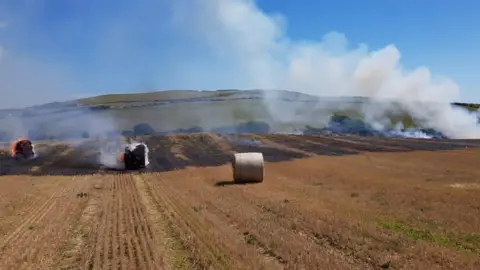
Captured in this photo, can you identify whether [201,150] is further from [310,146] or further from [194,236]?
[194,236]

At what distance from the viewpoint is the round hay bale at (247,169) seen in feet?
109

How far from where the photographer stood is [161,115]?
12206 centimetres

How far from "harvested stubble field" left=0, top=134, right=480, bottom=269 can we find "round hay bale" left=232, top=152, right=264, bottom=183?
2.78 feet

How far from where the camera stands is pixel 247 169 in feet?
109

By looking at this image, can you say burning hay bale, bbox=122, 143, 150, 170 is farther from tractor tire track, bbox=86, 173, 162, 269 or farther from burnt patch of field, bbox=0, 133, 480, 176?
tractor tire track, bbox=86, 173, 162, 269

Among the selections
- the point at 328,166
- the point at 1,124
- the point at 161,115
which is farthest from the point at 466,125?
the point at 1,124

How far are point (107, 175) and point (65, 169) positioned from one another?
8.03 meters

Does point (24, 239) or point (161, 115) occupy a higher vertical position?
point (161, 115)

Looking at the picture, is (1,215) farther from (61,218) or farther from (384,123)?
(384,123)

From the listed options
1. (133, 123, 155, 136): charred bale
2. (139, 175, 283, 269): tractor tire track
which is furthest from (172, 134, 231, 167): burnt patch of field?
(133, 123, 155, 136): charred bale

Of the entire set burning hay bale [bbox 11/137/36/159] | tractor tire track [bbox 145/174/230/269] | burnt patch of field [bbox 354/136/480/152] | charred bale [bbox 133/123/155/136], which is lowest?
tractor tire track [bbox 145/174/230/269]

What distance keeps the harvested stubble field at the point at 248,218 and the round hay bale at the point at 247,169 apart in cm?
85

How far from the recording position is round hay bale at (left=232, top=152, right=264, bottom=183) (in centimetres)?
3328

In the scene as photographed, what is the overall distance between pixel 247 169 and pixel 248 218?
1373 cm
